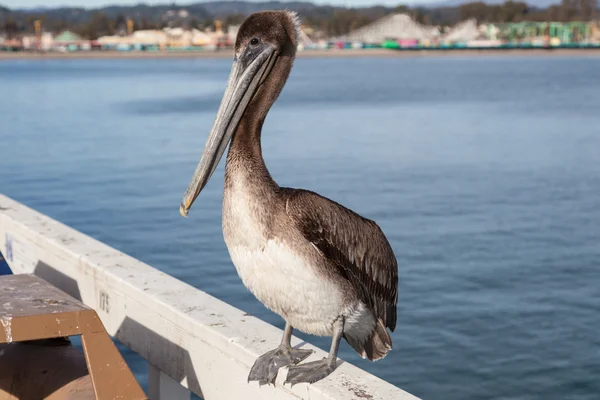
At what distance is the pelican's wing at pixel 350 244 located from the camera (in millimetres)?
2682

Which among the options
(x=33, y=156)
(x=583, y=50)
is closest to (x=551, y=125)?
(x=33, y=156)

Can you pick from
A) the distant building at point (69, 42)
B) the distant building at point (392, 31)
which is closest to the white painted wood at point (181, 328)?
the distant building at point (69, 42)

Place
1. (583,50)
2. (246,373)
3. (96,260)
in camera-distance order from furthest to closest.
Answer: (583,50), (96,260), (246,373)

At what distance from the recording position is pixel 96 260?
3549 mm

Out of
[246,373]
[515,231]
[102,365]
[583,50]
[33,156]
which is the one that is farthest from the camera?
[583,50]

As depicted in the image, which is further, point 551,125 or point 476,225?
point 551,125

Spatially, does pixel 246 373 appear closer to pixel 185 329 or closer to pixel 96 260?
pixel 185 329

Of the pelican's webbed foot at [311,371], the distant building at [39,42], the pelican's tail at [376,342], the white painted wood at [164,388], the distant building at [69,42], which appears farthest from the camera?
the distant building at [69,42]

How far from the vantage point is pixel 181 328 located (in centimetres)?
296

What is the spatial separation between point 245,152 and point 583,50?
13430cm

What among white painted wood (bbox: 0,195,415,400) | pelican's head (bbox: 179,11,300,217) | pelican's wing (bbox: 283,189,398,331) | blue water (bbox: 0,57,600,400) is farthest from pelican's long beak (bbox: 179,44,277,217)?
blue water (bbox: 0,57,600,400)

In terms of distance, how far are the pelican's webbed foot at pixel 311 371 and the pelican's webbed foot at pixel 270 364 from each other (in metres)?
0.04

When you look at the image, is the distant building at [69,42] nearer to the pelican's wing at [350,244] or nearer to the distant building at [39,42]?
the distant building at [39,42]

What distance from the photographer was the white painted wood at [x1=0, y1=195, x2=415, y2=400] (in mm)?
2604
